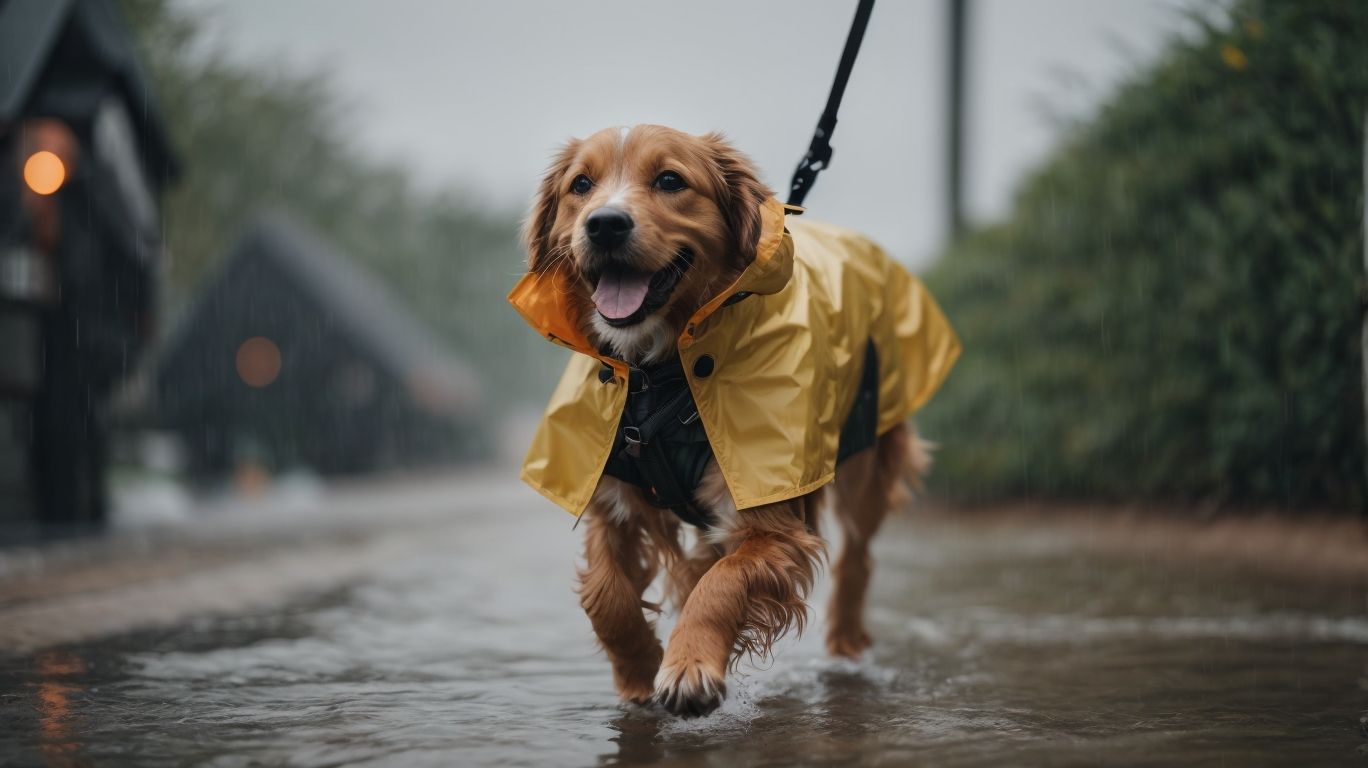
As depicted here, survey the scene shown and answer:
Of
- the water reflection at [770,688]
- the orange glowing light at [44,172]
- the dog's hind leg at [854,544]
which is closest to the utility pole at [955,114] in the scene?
the water reflection at [770,688]

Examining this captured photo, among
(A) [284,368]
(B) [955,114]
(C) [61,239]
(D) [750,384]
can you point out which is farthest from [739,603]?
(A) [284,368]

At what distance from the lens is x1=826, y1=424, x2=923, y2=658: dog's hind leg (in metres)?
4.83

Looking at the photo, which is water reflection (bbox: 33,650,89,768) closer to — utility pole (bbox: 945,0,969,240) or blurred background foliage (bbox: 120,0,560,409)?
utility pole (bbox: 945,0,969,240)

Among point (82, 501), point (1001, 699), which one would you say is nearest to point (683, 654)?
point (1001, 699)

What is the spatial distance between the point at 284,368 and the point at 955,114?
20626mm

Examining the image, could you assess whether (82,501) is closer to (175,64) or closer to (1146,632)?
(1146,632)

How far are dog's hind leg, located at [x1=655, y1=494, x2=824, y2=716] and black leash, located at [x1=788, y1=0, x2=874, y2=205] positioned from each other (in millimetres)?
1300

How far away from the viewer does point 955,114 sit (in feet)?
49.0

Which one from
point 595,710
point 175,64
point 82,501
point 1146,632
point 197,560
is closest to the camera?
point 595,710

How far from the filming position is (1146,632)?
5.18 metres

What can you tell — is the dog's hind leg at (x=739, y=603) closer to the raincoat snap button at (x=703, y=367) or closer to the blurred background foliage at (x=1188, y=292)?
the raincoat snap button at (x=703, y=367)

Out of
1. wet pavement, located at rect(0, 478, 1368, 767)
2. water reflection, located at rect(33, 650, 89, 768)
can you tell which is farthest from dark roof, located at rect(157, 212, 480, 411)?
water reflection, located at rect(33, 650, 89, 768)

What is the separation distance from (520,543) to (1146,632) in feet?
19.5

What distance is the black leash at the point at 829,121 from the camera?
4.59m
